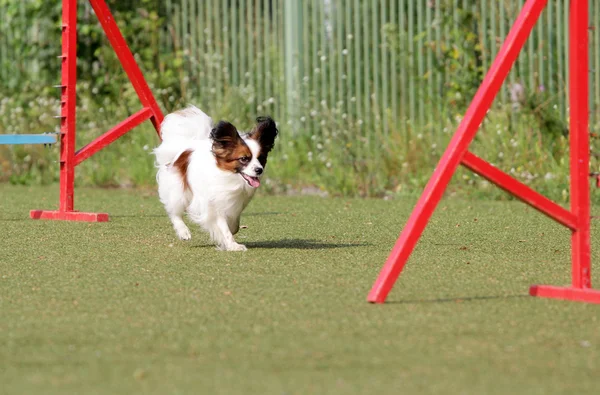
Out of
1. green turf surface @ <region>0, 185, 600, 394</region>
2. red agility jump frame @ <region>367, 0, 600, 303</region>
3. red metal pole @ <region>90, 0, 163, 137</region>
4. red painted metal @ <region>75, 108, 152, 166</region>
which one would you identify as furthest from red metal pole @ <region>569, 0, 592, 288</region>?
red painted metal @ <region>75, 108, 152, 166</region>

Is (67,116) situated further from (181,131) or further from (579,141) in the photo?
(579,141)

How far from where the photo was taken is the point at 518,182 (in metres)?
4.46

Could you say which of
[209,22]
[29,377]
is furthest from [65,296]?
[209,22]

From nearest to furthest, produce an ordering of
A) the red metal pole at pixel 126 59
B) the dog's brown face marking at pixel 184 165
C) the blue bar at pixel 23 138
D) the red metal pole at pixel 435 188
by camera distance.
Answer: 1. the red metal pole at pixel 435 188
2. the dog's brown face marking at pixel 184 165
3. the blue bar at pixel 23 138
4. the red metal pole at pixel 126 59

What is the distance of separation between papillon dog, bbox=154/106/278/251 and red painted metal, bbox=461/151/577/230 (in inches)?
77.8

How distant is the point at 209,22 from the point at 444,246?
705 cm

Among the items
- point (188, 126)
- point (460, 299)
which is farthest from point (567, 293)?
point (188, 126)

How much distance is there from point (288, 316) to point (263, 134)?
2.25 m

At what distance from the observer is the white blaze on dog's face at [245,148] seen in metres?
6.19

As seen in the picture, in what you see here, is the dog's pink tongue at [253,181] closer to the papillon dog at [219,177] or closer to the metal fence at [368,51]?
the papillon dog at [219,177]

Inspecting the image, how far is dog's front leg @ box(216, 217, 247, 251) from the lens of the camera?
247 inches

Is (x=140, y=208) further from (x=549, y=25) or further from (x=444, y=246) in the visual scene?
(x=549, y=25)

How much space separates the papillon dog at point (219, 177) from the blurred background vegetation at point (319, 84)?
3882 mm

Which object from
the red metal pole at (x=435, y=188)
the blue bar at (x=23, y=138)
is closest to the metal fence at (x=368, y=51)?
the blue bar at (x=23, y=138)
